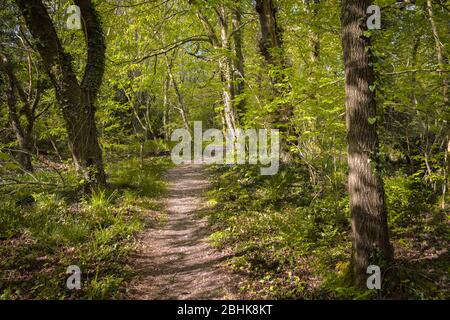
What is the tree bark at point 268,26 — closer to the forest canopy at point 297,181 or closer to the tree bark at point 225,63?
the forest canopy at point 297,181

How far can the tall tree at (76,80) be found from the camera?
7715 mm

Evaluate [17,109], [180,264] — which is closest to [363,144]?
[180,264]

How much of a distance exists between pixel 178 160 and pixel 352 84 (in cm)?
1672

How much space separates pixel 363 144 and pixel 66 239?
558cm

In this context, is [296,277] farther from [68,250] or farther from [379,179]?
[68,250]

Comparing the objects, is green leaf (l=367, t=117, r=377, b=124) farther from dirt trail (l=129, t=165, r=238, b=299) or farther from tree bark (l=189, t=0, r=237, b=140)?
tree bark (l=189, t=0, r=237, b=140)

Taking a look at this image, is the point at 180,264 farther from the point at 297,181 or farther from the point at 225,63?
the point at 225,63

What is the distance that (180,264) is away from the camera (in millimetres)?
6012

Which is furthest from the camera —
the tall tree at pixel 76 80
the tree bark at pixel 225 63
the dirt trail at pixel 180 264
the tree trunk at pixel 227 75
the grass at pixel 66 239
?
the tree trunk at pixel 227 75

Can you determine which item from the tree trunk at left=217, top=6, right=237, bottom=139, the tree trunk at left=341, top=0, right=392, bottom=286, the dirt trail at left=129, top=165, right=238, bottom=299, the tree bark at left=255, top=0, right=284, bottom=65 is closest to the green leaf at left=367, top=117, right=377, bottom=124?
the tree trunk at left=341, top=0, right=392, bottom=286

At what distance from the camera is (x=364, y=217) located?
4.22 meters

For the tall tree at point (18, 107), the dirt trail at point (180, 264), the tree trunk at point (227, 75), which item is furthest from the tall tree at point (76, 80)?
the tree trunk at point (227, 75)

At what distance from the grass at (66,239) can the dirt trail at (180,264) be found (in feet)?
1.16
